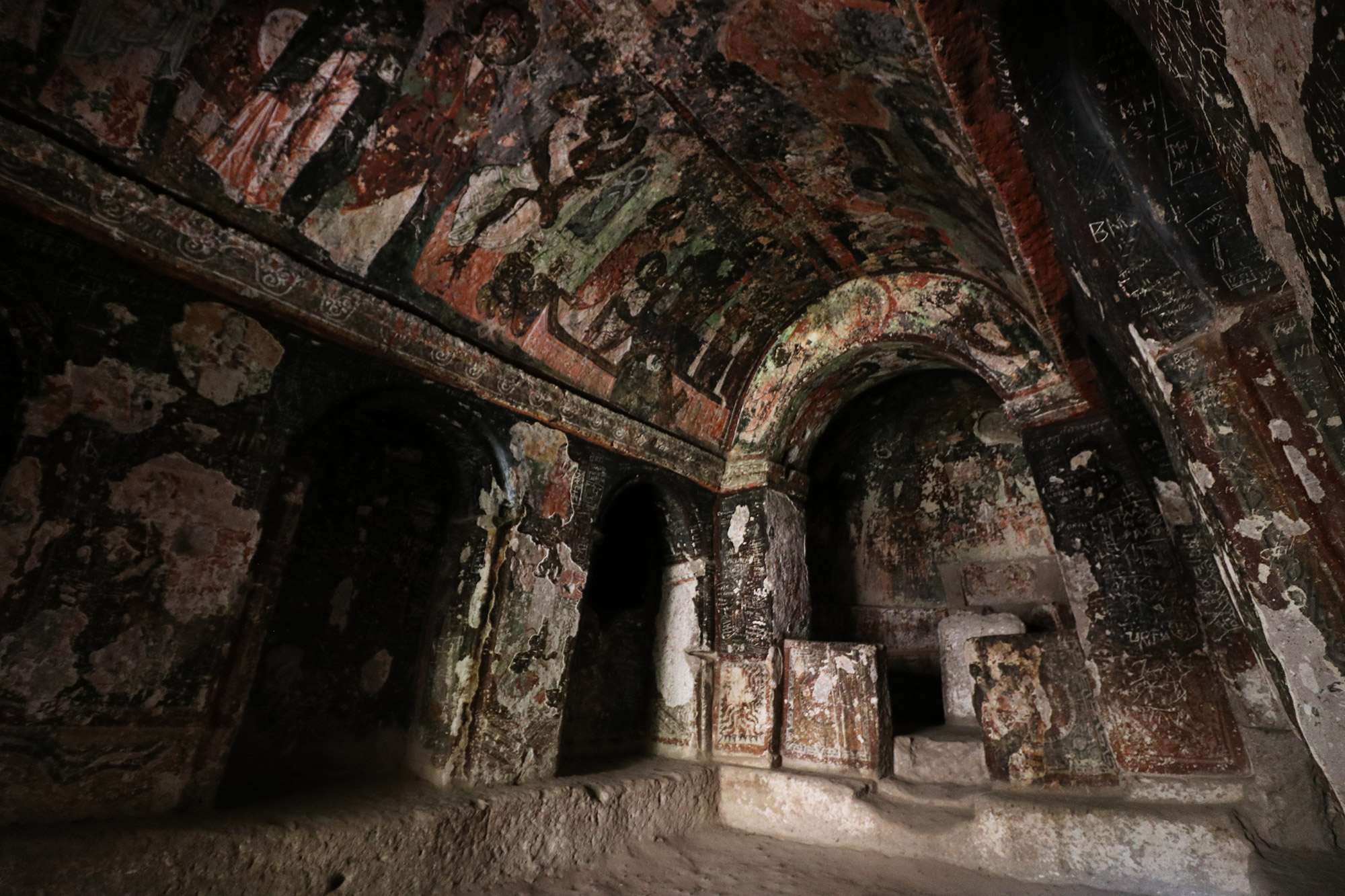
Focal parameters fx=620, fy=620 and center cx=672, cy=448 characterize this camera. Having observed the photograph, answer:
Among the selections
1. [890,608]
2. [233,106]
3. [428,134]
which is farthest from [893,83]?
[890,608]

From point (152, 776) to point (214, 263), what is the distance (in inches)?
95.2

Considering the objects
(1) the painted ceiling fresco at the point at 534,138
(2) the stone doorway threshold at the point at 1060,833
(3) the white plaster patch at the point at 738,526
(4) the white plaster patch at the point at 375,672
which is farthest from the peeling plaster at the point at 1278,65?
(4) the white plaster patch at the point at 375,672

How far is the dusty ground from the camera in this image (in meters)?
3.65

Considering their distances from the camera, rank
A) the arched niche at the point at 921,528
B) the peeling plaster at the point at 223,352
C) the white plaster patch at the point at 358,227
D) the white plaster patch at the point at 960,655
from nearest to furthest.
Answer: the peeling plaster at the point at 223,352
the white plaster patch at the point at 358,227
the white plaster patch at the point at 960,655
the arched niche at the point at 921,528

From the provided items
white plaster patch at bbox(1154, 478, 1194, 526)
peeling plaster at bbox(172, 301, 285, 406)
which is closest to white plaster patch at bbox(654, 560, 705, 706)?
white plaster patch at bbox(1154, 478, 1194, 526)

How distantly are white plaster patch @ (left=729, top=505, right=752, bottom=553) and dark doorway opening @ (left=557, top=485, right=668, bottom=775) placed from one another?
65 centimetres

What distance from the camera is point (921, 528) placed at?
7320mm

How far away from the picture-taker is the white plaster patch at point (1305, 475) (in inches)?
66.5

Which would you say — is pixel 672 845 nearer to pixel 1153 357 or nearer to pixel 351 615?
pixel 351 615

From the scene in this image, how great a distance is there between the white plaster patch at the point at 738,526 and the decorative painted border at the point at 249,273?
1732 mm

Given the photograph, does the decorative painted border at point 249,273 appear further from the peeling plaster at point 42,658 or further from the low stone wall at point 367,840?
the low stone wall at point 367,840

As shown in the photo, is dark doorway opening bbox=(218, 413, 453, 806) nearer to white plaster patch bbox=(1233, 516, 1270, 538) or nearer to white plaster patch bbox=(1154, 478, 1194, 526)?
white plaster patch bbox=(1233, 516, 1270, 538)

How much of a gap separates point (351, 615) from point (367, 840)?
1.68 meters

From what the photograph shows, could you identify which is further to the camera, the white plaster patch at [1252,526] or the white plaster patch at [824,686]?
the white plaster patch at [824,686]
